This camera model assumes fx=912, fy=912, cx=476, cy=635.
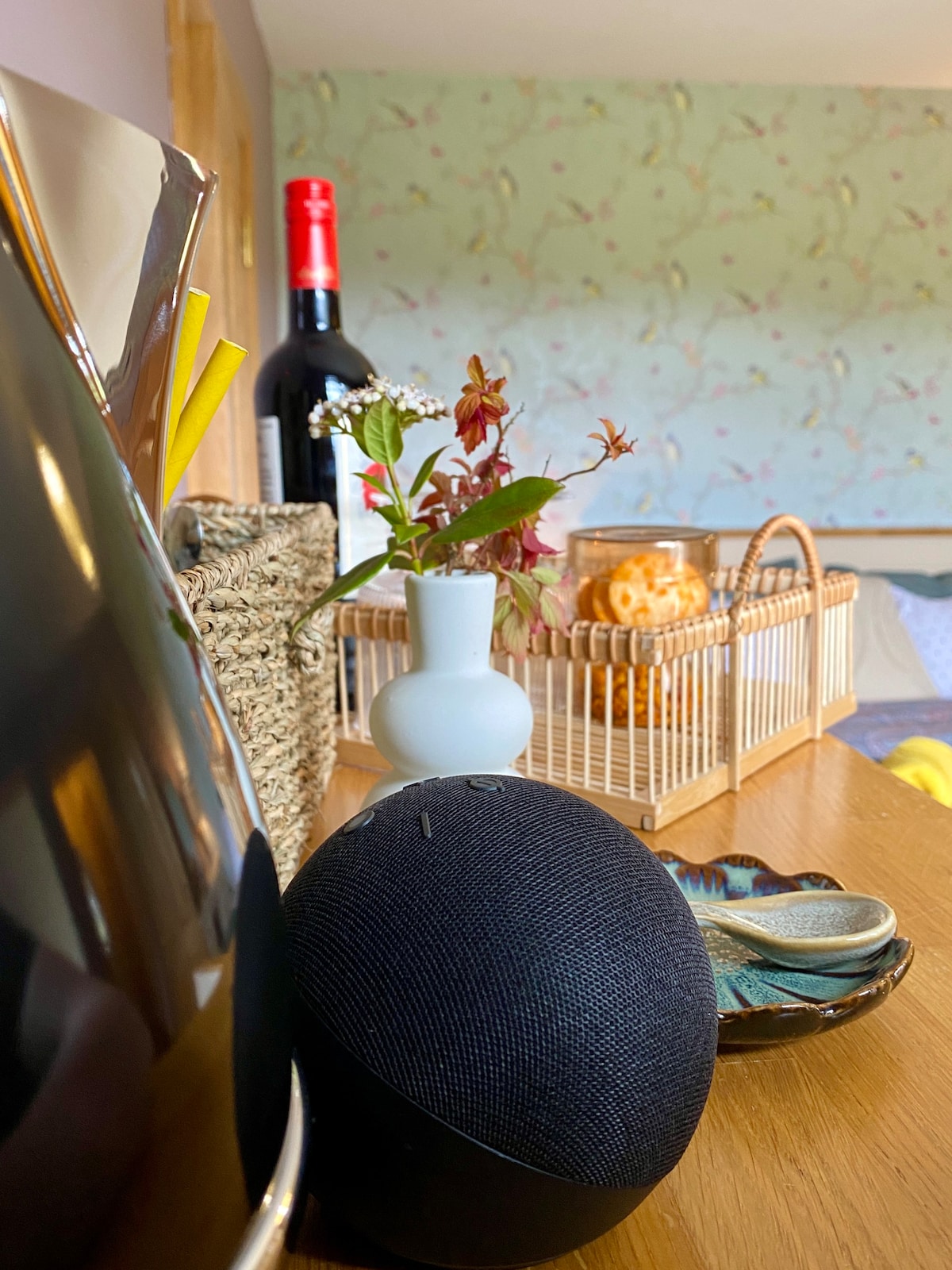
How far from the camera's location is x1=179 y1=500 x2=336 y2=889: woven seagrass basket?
Result: 16.0 inches

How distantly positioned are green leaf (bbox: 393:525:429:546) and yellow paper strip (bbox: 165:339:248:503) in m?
0.15

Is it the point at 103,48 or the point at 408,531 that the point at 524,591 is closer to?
the point at 408,531

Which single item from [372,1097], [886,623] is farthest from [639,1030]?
[886,623]

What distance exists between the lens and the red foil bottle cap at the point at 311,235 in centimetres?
80

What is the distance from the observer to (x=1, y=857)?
15 cm

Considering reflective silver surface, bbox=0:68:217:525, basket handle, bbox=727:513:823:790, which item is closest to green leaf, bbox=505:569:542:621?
basket handle, bbox=727:513:823:790

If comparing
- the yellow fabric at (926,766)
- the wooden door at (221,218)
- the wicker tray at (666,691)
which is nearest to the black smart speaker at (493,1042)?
the wicker tray at (666,691)

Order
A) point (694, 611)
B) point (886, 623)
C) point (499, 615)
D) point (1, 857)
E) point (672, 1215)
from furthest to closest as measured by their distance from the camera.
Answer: point (886, 623) → point (694, 611) → point (499, 615) → point (672, 1215) → point (1, 857)

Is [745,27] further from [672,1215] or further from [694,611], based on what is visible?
[672,1215]

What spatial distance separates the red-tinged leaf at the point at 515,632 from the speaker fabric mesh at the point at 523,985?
316 mm

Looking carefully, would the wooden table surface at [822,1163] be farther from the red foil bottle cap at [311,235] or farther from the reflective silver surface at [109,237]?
the red foil bottle cap at [311,235]

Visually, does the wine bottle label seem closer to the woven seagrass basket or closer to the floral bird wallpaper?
the woven seagrass basket

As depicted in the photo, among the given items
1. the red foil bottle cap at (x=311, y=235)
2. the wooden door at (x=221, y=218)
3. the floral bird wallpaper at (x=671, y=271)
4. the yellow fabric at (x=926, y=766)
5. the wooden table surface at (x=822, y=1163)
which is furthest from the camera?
the floral bird wallpaper at (x=671, y=271)

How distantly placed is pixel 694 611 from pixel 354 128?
8.31 feet
